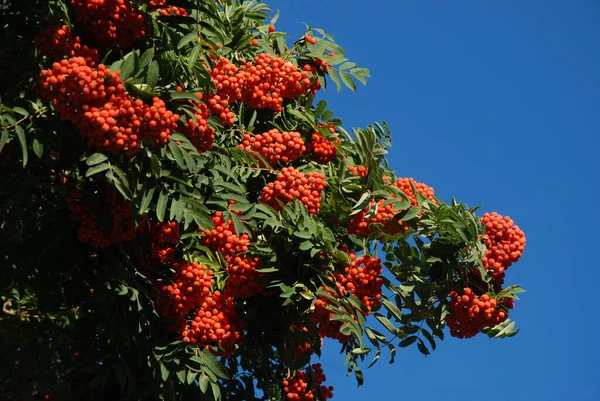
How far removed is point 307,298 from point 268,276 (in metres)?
0.33

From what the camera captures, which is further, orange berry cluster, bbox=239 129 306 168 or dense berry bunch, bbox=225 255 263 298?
orange berry cluster, bbox=239 129 306 168

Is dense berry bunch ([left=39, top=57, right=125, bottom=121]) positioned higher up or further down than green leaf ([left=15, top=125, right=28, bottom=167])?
higher up

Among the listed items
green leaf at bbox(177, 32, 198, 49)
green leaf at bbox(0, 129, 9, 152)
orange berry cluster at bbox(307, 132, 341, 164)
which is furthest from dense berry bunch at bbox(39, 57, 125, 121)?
orange berry cluster at bbox(307, 132, 341, 164)

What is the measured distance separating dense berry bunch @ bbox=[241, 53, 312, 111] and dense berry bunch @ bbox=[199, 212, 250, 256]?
92 cm

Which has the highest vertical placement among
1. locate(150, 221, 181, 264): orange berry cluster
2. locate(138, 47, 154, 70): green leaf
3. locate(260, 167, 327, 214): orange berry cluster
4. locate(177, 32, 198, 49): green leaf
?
locate(177, 32, 198, 49): green leaf

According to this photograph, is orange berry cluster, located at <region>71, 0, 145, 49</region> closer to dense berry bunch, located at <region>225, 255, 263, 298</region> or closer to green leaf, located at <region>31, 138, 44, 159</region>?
green leaf, located at <region>31, 138, 44, 159</region>

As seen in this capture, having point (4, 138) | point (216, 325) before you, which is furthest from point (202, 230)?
point (4, 138)

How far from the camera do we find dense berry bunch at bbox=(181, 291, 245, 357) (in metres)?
6.14

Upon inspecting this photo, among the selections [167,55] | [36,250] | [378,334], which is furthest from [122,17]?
[378,334]

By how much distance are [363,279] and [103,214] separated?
166 cm

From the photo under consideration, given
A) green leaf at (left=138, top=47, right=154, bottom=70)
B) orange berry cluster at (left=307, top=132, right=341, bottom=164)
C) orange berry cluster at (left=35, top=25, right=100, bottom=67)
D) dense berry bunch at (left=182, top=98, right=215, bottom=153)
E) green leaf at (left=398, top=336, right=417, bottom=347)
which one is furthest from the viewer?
orange berry cluster at (left=307, top=132, right=341, bottom=164)

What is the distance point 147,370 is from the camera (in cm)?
624

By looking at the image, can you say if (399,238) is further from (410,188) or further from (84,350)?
(84,350)

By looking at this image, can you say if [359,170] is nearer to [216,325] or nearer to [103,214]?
[216,325]
